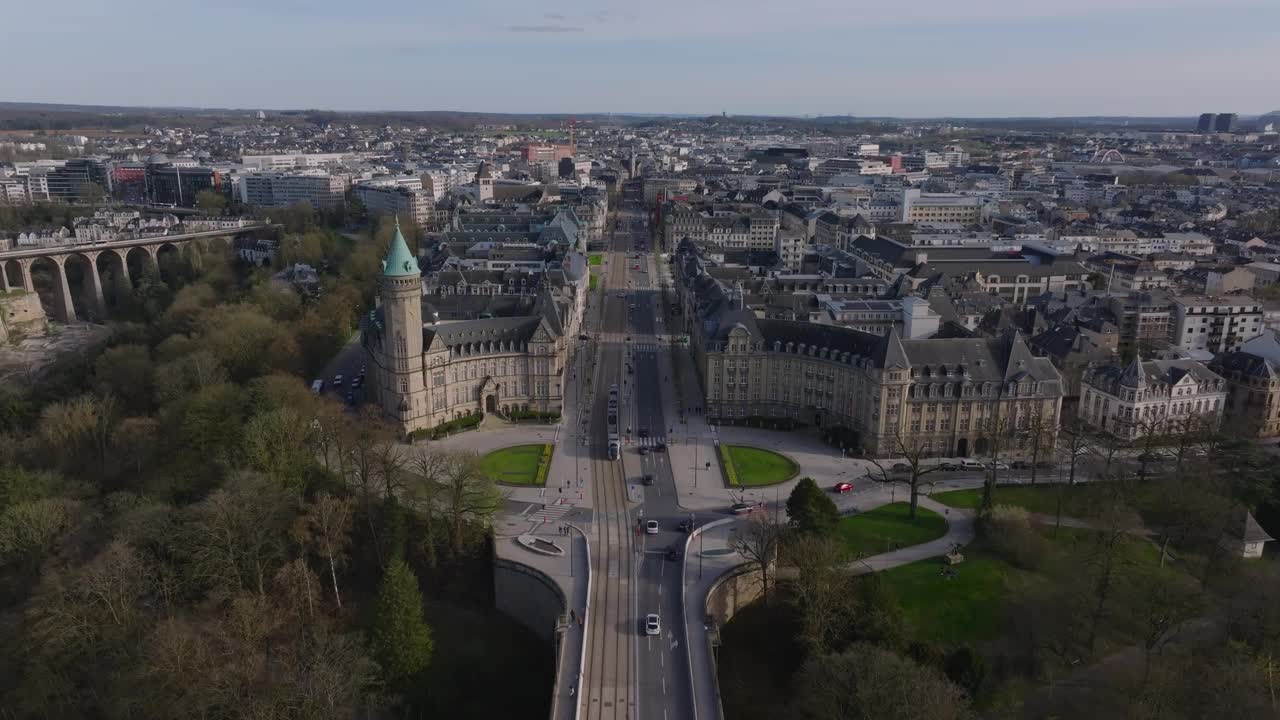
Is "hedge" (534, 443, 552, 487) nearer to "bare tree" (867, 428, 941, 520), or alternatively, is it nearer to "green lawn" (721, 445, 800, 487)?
"green lawn" (721, 445, 800, 487)

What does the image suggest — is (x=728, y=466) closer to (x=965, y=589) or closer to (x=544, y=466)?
(x=544, y=466)

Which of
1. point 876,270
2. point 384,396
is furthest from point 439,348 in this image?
point 876,270

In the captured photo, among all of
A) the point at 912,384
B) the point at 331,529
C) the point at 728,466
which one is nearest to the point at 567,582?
the point at 331,529

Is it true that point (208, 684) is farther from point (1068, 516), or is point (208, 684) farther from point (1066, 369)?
point (1066, 369)

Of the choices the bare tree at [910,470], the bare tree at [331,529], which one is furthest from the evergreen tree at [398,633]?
the bare tree at [910,470]

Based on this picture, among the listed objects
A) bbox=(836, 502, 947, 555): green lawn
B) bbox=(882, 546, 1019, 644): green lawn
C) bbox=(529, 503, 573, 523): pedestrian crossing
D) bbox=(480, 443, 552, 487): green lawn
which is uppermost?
bbox=(480, 443, 552, 487): green lawn

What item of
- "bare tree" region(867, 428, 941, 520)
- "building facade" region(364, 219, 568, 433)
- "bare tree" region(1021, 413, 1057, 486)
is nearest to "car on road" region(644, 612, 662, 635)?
"bare tree" region(867, 428, 941, 520)

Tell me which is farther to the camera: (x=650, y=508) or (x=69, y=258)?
(x=69, y=258)
